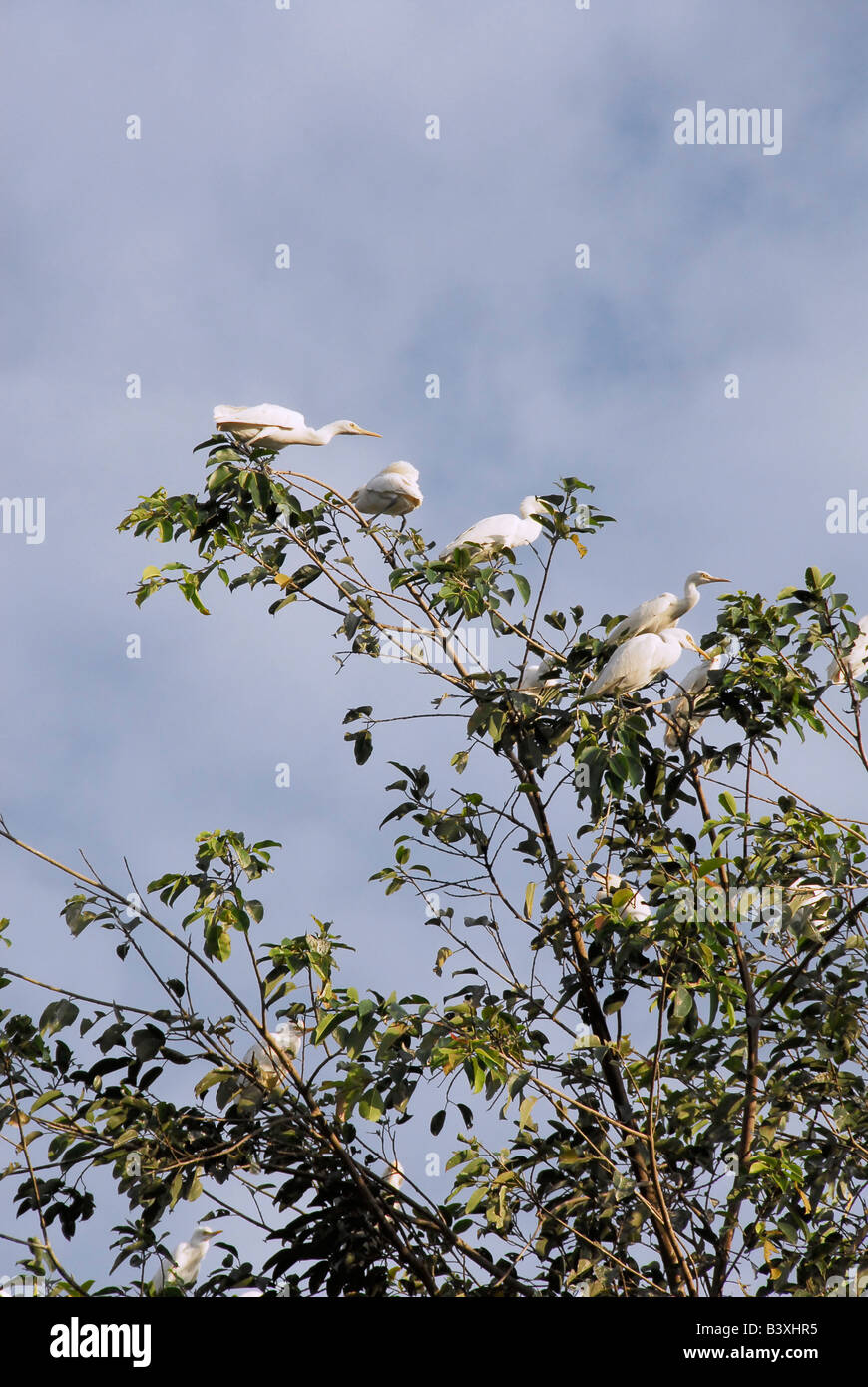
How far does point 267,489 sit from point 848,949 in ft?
6.87

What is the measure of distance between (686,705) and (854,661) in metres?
1.02

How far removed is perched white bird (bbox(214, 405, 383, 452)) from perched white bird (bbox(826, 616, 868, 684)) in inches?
81.4

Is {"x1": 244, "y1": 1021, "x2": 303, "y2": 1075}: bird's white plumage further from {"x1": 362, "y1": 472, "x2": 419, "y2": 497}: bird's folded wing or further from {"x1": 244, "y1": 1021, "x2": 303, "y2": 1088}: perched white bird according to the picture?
{"x1": 362, "y1": 472, "x2": 419, "y2": 497}: bird's folded wing

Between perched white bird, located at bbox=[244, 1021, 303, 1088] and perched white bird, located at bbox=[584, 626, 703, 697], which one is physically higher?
perched white bird, located at bbox=[584, 626, 703, 697]

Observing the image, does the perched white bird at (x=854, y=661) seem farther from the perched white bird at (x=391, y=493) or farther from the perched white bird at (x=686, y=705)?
the perched white bird at (x=391, y=493)

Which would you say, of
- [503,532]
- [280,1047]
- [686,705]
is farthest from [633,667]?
[280,1047]

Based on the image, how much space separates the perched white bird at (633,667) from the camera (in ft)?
13.1

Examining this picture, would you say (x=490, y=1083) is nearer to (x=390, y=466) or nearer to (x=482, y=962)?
(x=482, y=962)

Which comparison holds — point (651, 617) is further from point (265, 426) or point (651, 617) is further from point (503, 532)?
point (265, 426)

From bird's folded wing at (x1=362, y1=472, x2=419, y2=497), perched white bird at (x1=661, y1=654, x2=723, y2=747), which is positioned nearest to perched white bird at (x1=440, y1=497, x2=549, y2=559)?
bird's folded wing at (x1=362, y1=472, x2=419, y2=497)

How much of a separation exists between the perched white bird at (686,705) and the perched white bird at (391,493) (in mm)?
1296

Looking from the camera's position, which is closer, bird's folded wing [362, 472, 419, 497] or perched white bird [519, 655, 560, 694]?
perched white bird [519, 655, 560, 694]

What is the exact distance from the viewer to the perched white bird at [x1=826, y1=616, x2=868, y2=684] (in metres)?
4.11

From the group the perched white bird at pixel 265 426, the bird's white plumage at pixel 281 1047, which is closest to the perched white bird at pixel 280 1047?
the bird's white plumage at pixel 281 1047
